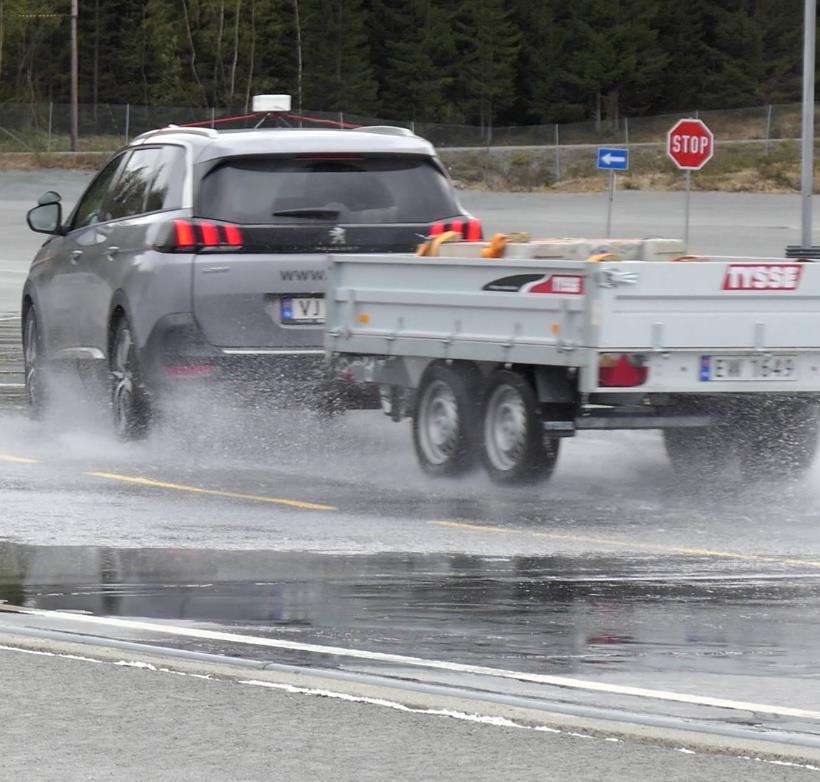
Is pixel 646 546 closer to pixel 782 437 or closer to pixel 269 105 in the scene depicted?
pixel 782 437

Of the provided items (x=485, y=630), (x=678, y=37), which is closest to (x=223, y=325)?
(x=485, y=630)

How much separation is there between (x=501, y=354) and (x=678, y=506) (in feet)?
4.26

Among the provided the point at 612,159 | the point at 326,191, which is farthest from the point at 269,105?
the point at 612,159

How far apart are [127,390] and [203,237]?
1.22 meters

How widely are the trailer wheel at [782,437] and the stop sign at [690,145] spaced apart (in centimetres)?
2917

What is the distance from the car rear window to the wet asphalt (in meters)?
1.15

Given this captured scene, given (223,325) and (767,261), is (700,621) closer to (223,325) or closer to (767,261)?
(767,261)

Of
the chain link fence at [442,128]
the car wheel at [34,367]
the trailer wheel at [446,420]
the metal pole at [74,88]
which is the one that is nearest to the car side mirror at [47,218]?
the car wheel at [34,367]

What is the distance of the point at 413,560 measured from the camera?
Answer: 905 centimetres

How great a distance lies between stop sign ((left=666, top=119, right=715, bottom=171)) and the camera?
137ft

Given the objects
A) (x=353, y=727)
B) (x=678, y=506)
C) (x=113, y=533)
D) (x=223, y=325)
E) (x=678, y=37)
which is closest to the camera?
(x=353, y=727)

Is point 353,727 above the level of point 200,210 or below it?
below

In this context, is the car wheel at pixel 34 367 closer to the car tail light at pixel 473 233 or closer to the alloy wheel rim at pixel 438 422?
the car tail light at pixel 473 233

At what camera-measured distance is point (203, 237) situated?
42.1 ft
